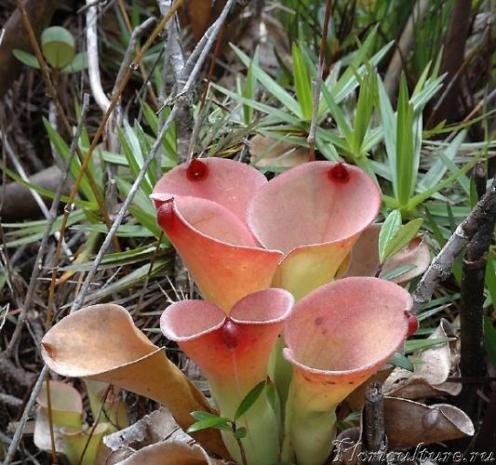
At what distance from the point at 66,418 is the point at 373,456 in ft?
1.53

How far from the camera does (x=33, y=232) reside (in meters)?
1.28

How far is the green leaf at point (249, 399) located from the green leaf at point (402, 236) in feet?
0.65

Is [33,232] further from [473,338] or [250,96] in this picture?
[473,338]

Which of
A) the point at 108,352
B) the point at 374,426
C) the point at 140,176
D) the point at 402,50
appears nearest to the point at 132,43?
the point at 140,176

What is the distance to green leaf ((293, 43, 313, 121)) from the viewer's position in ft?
3.97

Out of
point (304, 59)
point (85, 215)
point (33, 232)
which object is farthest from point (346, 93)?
point (33, 232)

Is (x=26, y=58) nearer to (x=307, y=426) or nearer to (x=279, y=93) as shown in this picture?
(x=279, y=93)

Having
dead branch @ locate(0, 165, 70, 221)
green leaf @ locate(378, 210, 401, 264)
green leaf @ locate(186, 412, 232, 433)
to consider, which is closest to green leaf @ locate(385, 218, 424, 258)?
green leaf @ locate(378, 210, 401, 264)

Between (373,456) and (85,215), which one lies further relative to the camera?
(85,215)

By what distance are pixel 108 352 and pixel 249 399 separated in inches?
5.0

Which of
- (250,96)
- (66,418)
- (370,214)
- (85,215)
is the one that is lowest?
(66,418)

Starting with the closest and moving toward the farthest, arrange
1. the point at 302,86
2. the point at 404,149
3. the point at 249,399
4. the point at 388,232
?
the point at 249,399 → the point at 388,232 → the point at 404,149 → the point at 302,86

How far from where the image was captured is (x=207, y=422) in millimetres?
667

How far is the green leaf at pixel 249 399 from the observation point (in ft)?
2.16
